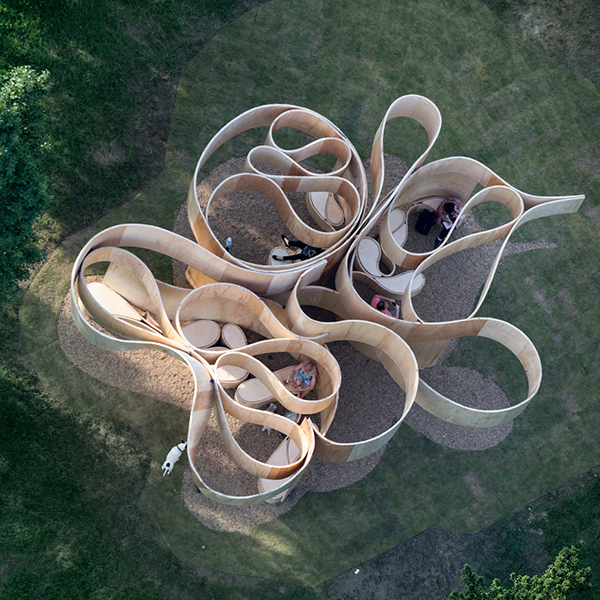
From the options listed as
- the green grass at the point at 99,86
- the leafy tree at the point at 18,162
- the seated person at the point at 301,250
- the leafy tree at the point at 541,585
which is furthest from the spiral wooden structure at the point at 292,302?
the leafy tree at the point at 541,585

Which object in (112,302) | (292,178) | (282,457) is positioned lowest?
(282,457)

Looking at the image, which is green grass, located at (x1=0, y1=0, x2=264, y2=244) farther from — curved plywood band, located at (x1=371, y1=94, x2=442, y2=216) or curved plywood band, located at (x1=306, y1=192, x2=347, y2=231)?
curved plywood band, located at (x1=371, y1=94, x2=442, y2=216)

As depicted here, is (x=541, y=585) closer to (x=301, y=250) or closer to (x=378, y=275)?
(x=378, y=275)

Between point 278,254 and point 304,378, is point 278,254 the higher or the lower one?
the higher one

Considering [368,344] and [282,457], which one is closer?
[368,344]

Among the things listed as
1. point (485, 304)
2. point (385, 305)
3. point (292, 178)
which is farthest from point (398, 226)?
point (292, 178)

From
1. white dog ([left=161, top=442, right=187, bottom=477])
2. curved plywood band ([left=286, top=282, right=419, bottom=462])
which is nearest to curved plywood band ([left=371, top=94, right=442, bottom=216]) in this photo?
curved plywood band ([left=286, top=282, right=419, bottom=462])
